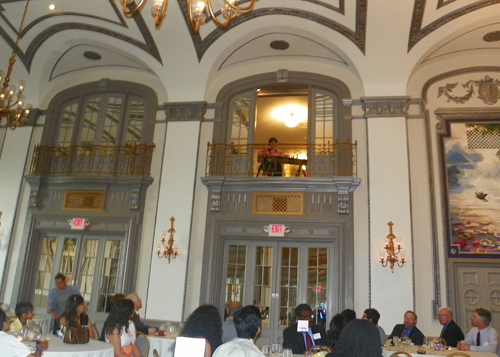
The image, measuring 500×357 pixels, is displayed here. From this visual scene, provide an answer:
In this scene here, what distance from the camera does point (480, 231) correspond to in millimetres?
8117

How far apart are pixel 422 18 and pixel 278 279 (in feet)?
18.1

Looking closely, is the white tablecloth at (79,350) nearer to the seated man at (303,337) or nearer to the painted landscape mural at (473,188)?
the seated man at (303,337)

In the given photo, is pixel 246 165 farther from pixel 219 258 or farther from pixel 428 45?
pixel 428 45

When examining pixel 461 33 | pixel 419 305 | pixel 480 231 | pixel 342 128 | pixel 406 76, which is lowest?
pixel 419 305

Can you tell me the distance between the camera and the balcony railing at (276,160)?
8672 millimetres

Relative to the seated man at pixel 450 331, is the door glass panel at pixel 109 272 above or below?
above

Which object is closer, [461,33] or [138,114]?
[461,33]

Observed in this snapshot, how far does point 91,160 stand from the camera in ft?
32.2

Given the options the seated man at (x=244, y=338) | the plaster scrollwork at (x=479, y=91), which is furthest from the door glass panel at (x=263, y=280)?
the seated man at (x=244, y=338)

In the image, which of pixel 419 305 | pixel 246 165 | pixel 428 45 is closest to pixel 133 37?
pixel 246 165

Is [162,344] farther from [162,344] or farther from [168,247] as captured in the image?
[168,247]

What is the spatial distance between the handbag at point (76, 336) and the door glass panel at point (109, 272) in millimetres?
4719

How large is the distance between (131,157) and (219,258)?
2937 millimetres

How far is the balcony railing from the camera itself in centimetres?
867
